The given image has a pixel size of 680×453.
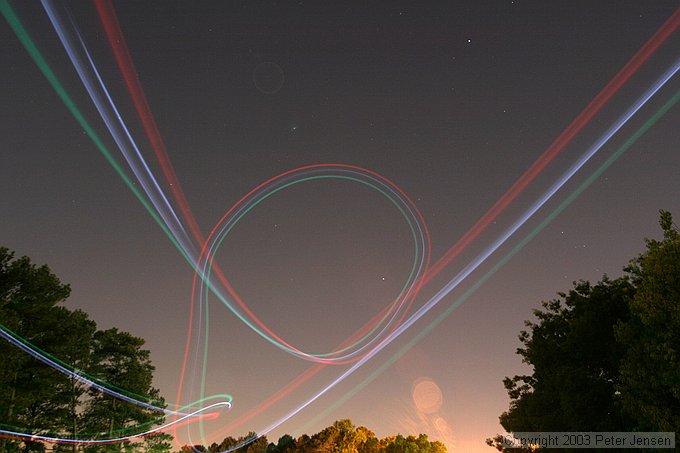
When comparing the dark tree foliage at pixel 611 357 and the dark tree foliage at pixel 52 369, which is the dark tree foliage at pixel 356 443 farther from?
the dark tree foliage at pixel 611 357

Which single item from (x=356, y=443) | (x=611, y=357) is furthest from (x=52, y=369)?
(x=356, y=443)

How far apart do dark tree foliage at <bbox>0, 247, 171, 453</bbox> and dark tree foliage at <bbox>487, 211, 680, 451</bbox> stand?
26190 millimetres

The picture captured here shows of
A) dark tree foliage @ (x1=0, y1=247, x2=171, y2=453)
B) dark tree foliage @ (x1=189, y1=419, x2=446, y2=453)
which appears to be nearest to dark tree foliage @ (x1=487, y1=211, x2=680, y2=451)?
dark tree foliage @ (x1=0, y1=247, x2=171, y2=453)

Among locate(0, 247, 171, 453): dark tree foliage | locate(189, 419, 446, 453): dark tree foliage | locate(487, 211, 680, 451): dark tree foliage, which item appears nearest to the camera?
locate(487, 211, 680, 451): dark tree foliage

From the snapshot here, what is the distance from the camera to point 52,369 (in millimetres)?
33625

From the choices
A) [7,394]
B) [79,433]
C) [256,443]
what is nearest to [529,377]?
[7,394]

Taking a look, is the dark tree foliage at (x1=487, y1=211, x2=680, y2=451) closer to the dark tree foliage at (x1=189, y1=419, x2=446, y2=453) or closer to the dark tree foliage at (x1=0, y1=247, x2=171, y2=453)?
the dark tree foliage at (x1=0, y1=247, x2=171, y2=453)

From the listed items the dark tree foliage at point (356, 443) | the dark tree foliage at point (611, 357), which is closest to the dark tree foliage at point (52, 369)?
the dark tree foliage at point (611, 357)

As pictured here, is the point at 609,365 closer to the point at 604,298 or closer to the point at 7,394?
the point at 604,298

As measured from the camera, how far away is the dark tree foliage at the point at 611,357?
1809cm

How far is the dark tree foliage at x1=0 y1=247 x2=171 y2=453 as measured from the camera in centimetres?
3078

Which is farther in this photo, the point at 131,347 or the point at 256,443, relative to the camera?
the point at 256,443

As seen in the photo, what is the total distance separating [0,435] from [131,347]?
16.9 metres

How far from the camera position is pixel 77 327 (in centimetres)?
3591
